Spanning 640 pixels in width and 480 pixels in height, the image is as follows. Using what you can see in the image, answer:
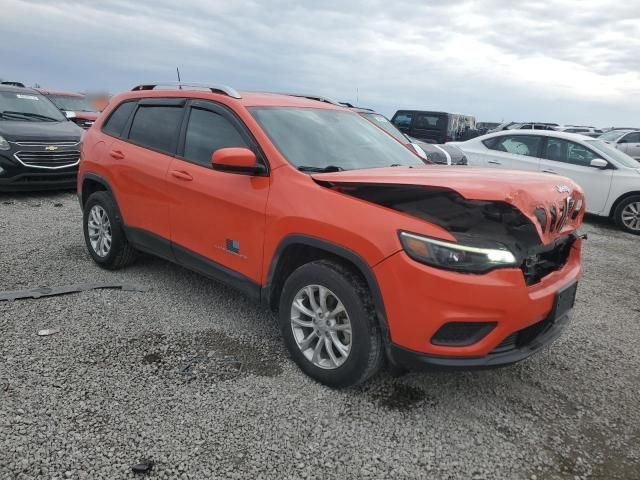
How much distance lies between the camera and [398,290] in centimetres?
252

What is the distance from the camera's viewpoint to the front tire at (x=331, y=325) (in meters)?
2.70

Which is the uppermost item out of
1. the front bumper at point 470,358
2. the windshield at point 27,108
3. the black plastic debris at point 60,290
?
the windshield at point 27,108

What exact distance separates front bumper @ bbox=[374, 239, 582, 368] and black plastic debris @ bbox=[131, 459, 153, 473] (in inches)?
51.5

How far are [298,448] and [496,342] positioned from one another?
114 cm

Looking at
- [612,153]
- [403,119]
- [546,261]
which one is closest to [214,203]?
[546,261]

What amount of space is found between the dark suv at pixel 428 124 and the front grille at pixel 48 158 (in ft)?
36.2

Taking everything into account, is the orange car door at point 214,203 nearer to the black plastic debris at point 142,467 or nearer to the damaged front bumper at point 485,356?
the damaged front bumper at point 485,356

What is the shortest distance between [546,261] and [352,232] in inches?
44.8

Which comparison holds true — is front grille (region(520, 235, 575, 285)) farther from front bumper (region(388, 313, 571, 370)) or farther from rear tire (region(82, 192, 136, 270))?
rear tire (region(82, 192, 136, 270))

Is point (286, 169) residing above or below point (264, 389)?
above

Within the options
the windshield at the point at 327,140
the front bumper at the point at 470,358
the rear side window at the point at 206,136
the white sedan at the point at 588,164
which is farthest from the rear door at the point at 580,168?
the rear side window at the point at 206,136

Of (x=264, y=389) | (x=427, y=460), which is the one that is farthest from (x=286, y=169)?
(x=427, y=460)

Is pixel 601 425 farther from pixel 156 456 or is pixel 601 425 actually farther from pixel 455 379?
pixel 156 456

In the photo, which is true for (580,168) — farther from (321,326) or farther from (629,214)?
(321,326)
